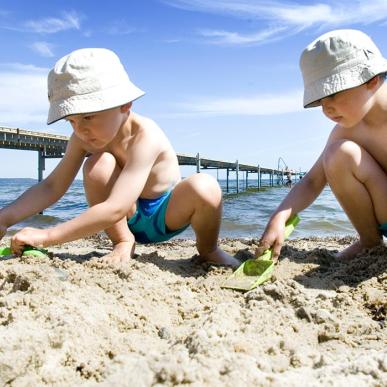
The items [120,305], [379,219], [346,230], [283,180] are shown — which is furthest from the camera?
[283,180]

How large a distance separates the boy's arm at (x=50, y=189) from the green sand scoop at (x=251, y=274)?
3.75 feet

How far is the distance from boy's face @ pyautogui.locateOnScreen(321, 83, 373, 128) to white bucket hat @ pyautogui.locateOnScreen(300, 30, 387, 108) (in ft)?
0.22

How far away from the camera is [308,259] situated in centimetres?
267

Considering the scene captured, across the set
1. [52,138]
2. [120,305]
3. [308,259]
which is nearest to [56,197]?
[120,305]

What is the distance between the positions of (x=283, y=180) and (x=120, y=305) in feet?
175

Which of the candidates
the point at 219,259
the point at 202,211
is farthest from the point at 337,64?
the point at 219,259

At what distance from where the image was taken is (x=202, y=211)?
2543mm

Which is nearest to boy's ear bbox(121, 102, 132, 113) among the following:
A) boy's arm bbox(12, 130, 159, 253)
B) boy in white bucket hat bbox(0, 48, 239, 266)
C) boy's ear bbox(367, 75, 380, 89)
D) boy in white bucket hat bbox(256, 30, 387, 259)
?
boy in white bucket hat bbox(0, 48, 239, 266)

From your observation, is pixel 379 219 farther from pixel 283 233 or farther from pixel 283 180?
pixel 283 180

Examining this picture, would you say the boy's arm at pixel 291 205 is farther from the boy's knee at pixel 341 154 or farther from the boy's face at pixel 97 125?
the boy's face at pixel 97 125

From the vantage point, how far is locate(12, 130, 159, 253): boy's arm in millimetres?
2246

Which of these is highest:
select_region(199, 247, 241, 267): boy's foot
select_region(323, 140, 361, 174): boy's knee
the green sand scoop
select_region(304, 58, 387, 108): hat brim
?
select_region(304, 58, 387, 108): hat brim

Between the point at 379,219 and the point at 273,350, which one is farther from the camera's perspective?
the point at 379,219

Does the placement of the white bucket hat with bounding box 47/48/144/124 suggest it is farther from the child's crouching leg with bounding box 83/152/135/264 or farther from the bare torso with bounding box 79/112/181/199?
the child's crouching leg with bounding box 83/152/135/264
